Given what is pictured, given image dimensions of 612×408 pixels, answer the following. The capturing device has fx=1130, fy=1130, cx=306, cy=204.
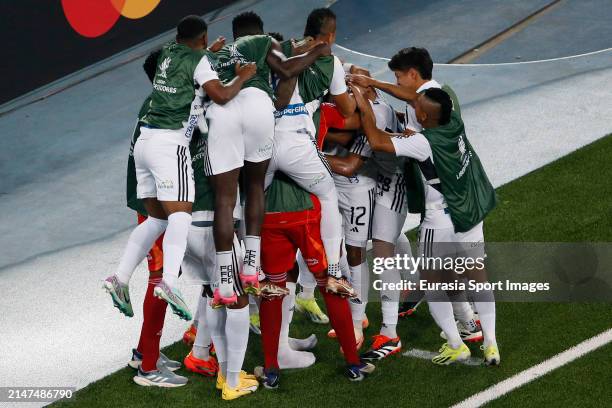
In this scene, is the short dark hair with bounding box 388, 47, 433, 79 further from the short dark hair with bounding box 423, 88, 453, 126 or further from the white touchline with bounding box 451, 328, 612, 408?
the white touchline with bounding box 451, 328, 612, 408

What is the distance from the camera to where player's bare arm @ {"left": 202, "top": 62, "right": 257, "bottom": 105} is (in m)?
7.50

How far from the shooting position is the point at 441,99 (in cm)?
773

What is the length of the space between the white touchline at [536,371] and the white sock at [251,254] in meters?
1.62

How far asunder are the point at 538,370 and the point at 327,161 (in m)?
2.09

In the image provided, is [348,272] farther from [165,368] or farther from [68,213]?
[68,213]

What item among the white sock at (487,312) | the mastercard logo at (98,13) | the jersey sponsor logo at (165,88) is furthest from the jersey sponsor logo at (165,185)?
the mastercard logo at (98,13)

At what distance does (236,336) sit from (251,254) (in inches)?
22.4

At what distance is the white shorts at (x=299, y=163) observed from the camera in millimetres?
7730

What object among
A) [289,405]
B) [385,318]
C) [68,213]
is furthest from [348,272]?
[68,213]

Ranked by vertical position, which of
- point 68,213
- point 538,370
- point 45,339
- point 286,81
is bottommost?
point 538,370

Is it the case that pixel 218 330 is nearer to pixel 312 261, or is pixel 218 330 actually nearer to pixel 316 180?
pixel 312 261

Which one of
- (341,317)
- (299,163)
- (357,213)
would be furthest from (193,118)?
(341,317)

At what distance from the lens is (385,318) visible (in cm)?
838

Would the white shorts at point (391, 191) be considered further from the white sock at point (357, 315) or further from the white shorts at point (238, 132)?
the white shorts at point (238, 132)
